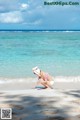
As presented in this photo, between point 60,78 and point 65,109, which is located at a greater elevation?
point 65,109

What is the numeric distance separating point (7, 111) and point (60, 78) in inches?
323

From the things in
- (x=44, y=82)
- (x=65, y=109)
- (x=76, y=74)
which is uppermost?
(x=65, y=109)

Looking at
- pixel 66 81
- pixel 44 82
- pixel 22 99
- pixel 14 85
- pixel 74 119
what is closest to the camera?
pixel 74 119

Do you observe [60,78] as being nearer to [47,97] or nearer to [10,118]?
[47,97]

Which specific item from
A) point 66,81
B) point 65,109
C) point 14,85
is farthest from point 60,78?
point 65,109

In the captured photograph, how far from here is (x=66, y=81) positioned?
1145 centimetres

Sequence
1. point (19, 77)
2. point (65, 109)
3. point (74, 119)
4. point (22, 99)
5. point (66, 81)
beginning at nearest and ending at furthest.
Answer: point (74, 119), point (65, 109), point (22, 99), point (66, 81), point (19, 77)

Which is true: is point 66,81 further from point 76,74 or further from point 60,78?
point 76,74

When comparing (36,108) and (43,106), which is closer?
(36,108)

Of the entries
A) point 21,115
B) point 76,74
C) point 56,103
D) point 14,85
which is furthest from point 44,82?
point 76,74

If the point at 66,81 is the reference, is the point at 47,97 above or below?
above

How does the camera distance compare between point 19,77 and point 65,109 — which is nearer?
point 65,109

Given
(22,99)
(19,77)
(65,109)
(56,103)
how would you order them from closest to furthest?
(65,109)
(56,103)
(22,99)
(19,77)

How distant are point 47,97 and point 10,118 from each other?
4.65ft
